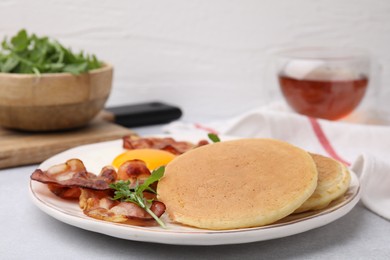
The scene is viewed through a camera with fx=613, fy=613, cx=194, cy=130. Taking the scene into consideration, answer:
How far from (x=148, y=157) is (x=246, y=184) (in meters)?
0.45

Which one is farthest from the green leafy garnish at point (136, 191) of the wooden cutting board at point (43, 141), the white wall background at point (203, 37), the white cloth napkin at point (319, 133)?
the white wall background at point (203, 37)

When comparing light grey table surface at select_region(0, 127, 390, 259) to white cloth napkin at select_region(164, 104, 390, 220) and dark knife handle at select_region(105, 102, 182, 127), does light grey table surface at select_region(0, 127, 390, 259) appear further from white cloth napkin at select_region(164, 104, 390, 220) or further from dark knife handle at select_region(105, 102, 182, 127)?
dark knife handle at select_region(105, 102, 182, 127)

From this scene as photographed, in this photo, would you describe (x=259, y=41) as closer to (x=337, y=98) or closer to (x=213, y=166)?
(x=337, y=98)

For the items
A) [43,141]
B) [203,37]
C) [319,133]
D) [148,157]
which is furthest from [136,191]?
[203,37]

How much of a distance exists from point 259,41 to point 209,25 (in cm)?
25

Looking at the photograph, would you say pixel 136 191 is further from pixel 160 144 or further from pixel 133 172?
pixel 160 144

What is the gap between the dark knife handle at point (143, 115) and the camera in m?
2.33

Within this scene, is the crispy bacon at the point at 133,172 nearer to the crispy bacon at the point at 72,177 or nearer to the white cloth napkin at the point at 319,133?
the crispy bacon at the point at 72,177

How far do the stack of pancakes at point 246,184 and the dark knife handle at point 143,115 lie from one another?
1024mm

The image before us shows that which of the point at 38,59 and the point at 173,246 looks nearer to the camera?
the point at 173,246

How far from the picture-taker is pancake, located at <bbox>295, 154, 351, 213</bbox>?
1206 mm

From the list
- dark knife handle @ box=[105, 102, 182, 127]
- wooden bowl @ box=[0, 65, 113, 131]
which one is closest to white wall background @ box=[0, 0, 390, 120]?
dark knife handle @ box=[105, 102, 182, 127]

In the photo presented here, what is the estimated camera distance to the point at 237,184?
118 cm

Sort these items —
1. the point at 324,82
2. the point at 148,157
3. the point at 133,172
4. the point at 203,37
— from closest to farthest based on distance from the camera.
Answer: the point at 133,172 → the point at 148,157 → the point at 324,82 → the point at 203,37
